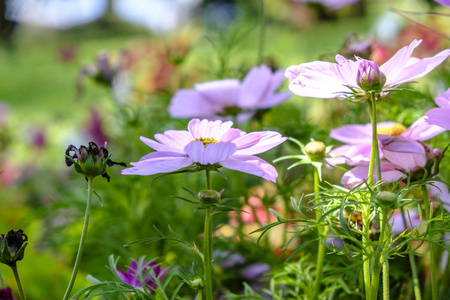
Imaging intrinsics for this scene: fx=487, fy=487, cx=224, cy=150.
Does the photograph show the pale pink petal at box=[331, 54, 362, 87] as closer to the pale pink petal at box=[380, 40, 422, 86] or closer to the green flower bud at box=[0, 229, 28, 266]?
the pale pink petal at box=[380, 40, 422, 86]

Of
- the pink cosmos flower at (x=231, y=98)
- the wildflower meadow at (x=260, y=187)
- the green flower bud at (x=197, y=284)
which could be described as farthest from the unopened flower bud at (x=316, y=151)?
the pink cosmos flower at (x=231, y=98)

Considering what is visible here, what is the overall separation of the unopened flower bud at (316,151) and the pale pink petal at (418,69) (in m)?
0.06

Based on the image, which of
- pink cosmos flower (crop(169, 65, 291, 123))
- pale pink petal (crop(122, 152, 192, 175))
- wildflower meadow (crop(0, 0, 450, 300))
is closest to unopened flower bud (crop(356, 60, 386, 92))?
wildflower meadow (crop(0, 0, 450, 300))

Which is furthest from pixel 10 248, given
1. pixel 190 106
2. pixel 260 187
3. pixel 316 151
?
pixel 260 187

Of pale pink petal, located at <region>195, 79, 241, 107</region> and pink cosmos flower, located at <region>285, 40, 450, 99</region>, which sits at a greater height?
pink cosmos flower, located at <region>285, 40, 450, 99</region>

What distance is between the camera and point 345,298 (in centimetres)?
40

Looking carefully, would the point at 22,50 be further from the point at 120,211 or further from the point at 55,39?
the point at 120,211

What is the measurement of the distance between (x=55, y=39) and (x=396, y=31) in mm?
5080

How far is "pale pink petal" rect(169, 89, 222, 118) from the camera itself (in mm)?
516

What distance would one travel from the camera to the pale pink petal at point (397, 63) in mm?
257

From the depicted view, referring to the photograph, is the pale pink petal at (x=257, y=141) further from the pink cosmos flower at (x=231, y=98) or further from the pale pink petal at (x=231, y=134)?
the pink cosmos flower at (x=231, y=98)

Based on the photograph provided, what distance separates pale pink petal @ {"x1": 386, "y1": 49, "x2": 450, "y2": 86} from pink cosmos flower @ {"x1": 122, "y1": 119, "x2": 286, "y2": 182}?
2.8 inches

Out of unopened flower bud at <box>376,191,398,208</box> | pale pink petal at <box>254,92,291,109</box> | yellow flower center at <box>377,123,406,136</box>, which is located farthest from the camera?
pale pink petal at <box>254,92,291,109</box>

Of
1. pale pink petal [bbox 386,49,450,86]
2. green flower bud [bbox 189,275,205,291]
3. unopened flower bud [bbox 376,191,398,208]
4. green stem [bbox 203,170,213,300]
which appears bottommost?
green flower bud [bbox 189,275,205,291]
